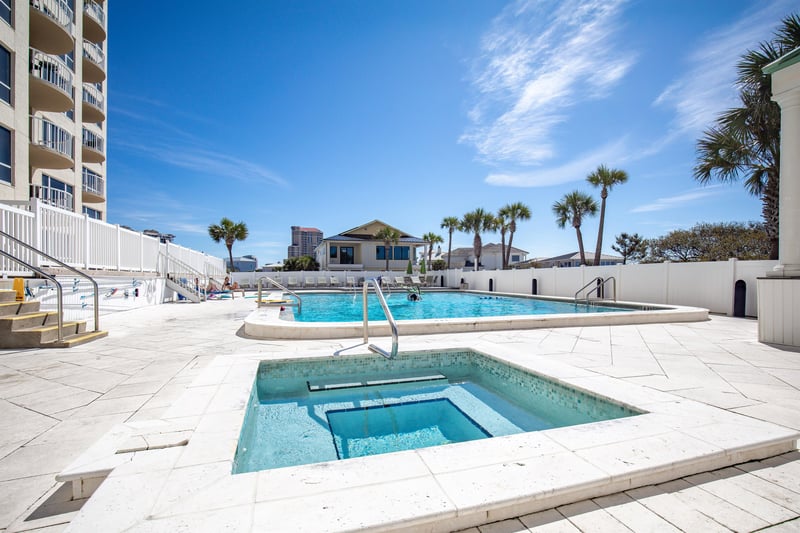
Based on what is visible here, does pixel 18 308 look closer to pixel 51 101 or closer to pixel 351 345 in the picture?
pixel 351 345

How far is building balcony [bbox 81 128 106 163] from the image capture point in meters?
18.3

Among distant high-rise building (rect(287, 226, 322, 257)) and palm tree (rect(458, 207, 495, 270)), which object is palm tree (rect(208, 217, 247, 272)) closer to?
palm tree (rect(458, 207, 495, 270))

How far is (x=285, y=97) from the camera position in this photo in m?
14.8

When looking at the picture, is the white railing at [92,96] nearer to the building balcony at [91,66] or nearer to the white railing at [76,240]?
the building balcony at [91,66]

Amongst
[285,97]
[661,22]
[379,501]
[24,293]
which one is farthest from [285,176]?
[379,501]

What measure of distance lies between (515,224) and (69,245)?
99.1 ft

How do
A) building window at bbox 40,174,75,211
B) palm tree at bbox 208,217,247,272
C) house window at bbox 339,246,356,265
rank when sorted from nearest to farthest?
building window at bbox 40,174,75,211 < palm tree at bbox 208,217,247,272 < house window at bbox 339,246,356,265

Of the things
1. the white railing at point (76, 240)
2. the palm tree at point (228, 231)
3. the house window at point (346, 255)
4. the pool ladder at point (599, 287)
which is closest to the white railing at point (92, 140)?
the palm tree at point (228, 231)

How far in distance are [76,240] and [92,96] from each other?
17915mm

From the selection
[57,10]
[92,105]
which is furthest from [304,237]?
[57,10]

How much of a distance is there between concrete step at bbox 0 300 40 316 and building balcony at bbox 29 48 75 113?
11.4 metres

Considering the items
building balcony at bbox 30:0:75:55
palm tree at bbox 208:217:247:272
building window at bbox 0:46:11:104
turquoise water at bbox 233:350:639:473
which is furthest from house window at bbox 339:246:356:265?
turquoise water at bbox 233:350:639:473

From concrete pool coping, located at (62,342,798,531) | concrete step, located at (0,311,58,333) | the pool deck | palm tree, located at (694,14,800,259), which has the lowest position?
the pool deck

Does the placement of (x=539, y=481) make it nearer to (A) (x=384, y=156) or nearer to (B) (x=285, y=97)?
(B) (x=285, y=97)
